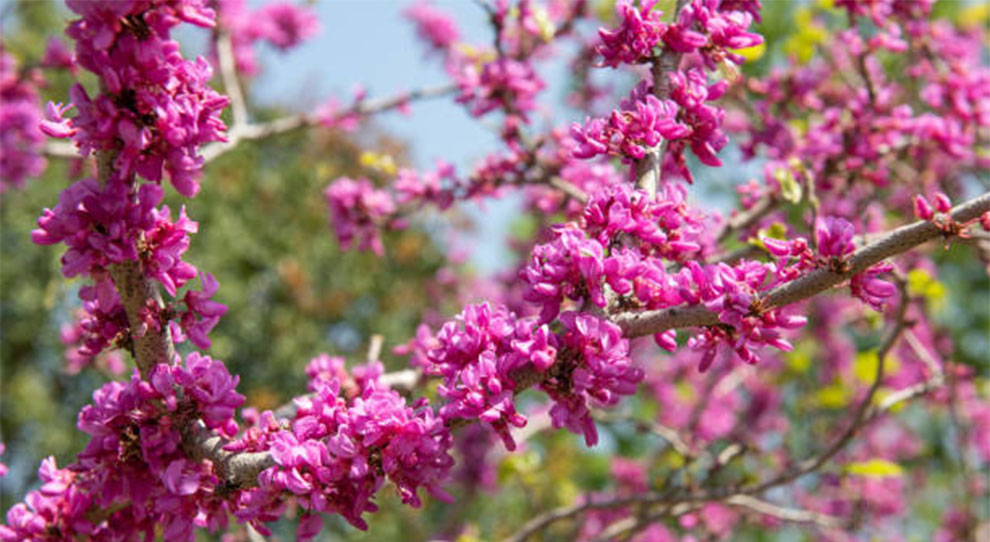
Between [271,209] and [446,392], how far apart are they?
14383 mm

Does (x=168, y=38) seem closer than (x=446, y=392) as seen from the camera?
Yes

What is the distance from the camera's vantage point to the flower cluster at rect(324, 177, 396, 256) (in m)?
4.27

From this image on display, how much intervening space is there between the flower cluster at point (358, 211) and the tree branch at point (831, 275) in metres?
2.40

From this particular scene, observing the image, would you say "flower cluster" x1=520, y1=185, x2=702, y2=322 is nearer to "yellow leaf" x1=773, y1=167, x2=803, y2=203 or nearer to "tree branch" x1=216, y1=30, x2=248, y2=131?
"yellow leaf" x1=773, y1=167, x2=803, y2=203

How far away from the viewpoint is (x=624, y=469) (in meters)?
6.50

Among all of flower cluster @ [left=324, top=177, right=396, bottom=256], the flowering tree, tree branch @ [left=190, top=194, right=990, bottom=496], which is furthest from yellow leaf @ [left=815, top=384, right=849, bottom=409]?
tree branch @ [left=190, top=194, right=990, bottom=496]

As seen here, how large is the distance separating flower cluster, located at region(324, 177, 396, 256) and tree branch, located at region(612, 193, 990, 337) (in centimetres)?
240

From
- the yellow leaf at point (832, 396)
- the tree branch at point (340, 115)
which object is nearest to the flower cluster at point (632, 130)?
the tree branch at point (340, 115)

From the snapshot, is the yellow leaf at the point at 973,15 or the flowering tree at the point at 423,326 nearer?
the flowering tree at the point at 423,326

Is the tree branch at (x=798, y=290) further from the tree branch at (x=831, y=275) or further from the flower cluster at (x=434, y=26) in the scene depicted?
the flower cluster at (x=434, y=26)

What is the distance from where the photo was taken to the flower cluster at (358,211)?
4.27 meters

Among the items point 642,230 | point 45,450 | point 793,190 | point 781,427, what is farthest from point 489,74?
point 45,450

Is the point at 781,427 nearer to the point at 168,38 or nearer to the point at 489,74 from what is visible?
the point at 489,74

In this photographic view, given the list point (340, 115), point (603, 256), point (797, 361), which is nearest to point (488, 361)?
point (603, 256)
